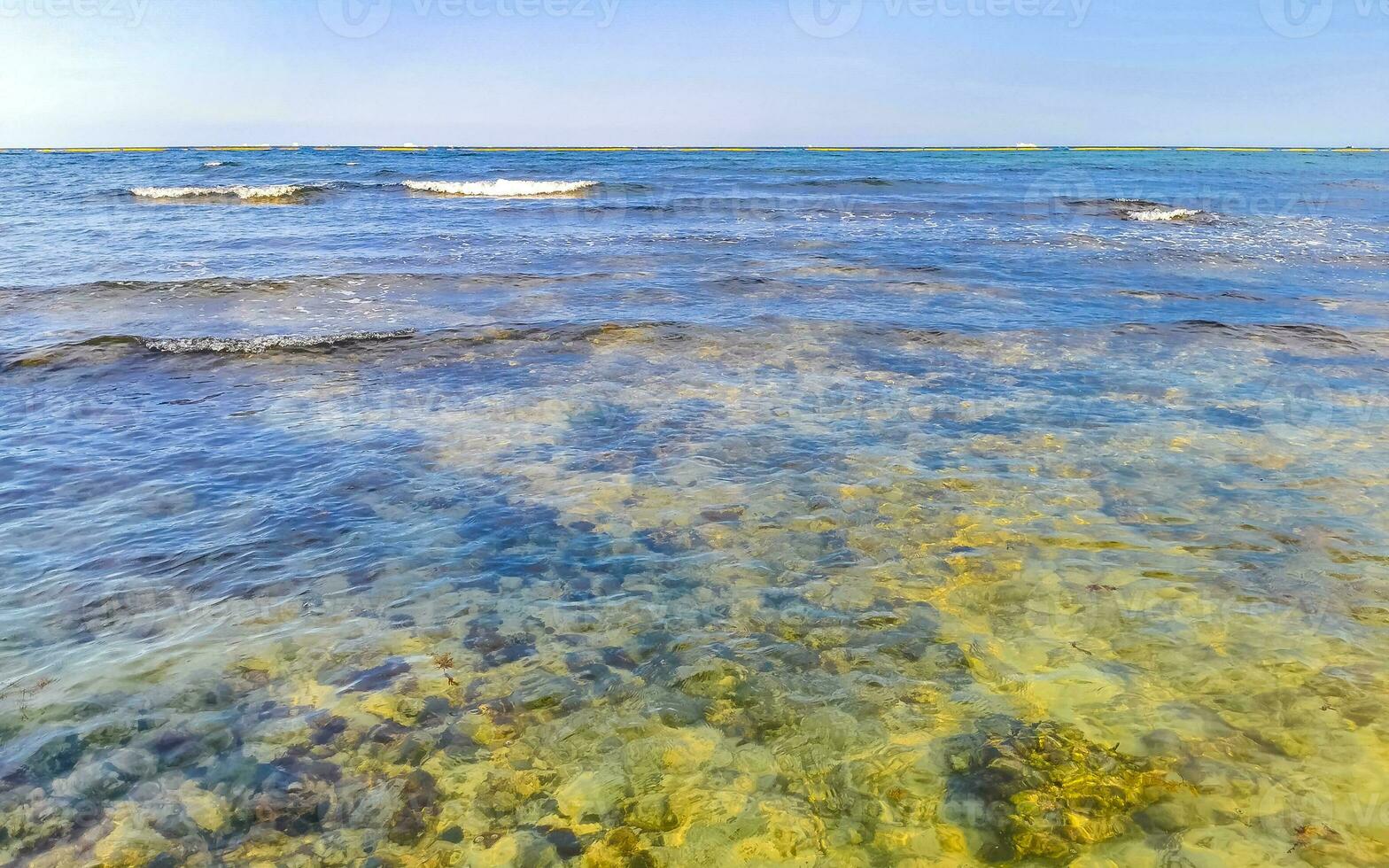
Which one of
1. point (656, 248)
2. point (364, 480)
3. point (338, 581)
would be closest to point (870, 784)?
point (338, 581)

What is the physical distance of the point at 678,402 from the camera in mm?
9539

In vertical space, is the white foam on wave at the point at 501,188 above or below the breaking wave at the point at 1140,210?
above

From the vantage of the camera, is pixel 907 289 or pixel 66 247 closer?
pixel 907 289

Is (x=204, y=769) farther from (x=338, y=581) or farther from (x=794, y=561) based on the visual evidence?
(x=794, y=561)

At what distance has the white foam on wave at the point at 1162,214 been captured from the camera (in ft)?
101

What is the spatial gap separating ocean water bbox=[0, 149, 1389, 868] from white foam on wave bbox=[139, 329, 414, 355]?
79 millimetres

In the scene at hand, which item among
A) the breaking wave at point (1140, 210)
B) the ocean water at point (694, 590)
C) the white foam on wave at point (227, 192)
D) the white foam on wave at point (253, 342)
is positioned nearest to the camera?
the ocean water at point (694, 590)

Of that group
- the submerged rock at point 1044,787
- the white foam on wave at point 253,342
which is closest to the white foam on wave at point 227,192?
the white foam on wave at point 253,342

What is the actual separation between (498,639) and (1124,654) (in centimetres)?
367

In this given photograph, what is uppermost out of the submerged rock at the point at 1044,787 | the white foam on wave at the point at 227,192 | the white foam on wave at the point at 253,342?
the white foam on wave at the point at 227,192

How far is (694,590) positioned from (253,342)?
9.65 metres

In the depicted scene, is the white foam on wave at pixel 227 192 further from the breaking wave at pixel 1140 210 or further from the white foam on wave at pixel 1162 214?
the white foam on wave at pixel 1162 214

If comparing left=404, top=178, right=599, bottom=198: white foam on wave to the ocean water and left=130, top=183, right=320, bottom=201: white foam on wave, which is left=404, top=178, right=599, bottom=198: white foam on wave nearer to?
left=130, top=183, right=320, bottom=201: white foam on wave

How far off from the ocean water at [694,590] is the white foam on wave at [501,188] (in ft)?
91.8
